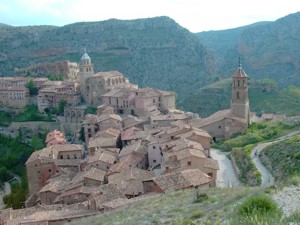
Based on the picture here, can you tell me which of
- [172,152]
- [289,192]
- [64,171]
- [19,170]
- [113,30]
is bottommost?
[19,170]

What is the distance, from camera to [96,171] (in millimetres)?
31156

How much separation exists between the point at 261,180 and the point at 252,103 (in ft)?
194

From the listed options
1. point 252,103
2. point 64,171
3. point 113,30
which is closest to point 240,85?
point 64,171

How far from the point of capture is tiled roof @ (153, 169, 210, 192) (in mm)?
22667

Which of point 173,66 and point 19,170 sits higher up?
point 173,66

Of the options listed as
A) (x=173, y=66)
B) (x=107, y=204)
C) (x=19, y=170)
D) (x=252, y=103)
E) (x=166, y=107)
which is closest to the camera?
(x=107, y=204)

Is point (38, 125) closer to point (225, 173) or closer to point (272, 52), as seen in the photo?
point (225, 173)

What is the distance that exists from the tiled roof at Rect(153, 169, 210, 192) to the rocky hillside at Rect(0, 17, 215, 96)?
9217cm

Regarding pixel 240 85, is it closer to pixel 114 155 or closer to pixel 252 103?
pixel 114 155

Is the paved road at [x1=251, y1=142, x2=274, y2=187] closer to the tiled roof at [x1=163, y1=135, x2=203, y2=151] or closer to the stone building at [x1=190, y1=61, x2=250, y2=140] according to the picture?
the tiled roof at [x1=163, y1=135, x2=203, y2=151]

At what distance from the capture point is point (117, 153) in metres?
36.5

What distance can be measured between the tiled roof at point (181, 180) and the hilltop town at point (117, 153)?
0.06 metres

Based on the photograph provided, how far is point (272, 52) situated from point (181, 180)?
119437 mm

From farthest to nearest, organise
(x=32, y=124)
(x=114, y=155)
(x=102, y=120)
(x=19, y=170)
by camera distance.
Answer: (x=32, y=124) → (x=19, y=170) → (x=102, y=120) → (x=114, y=155)
